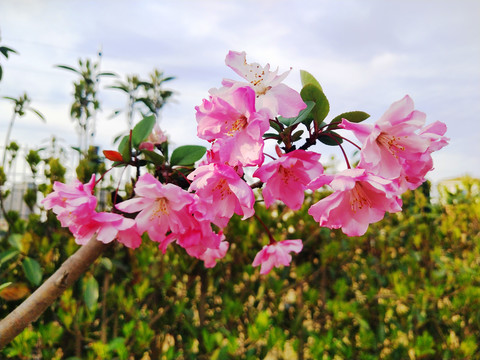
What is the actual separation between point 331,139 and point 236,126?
0.25 m

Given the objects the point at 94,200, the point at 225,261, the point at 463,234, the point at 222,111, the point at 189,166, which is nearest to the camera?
the point at 222,111

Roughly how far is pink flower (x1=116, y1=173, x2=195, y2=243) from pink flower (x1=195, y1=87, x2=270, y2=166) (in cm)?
13

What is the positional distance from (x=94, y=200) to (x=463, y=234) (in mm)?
3091

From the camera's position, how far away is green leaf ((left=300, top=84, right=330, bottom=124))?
854 millimetres

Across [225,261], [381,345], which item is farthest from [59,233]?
[381,345]

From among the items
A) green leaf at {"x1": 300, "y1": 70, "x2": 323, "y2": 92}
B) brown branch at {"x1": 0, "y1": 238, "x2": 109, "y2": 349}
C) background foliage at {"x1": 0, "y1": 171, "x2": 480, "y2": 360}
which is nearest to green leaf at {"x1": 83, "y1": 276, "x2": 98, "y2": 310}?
background foliage at {"x1": 0, "y1": 171, "x2": 480, "y2": 360}

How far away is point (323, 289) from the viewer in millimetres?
Answer: 2770

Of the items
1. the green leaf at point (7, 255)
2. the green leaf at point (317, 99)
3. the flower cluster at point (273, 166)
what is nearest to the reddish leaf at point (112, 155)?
the flower cluster at point (273, 166)

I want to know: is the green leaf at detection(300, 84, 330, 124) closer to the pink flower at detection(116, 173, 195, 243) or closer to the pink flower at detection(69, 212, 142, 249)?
the pink flower at detection(116, 173, 195, 243)

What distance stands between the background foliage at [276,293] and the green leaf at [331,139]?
130 centimetres

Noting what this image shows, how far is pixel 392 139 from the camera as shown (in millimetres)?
781

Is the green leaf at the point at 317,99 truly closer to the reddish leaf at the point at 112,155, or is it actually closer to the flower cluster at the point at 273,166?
A: the flower cluster at the point at 273,166

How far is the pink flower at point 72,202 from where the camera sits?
3.13 feet

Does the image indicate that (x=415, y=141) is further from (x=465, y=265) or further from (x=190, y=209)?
(x=465, y=265)
